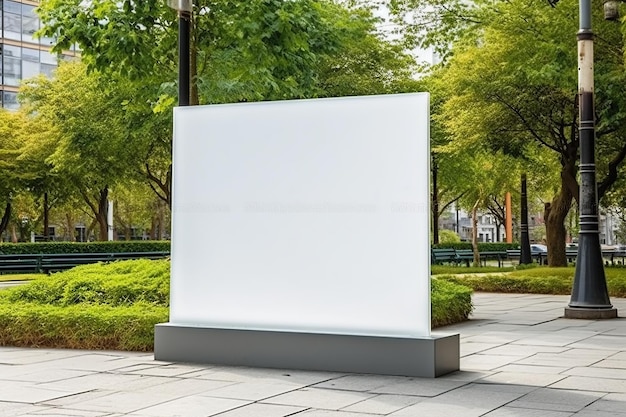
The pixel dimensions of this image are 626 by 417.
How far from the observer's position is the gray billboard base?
885 cm

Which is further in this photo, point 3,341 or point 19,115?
point 19,115

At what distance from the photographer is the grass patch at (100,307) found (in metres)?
11.3

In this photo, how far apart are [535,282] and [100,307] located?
40.9 ft

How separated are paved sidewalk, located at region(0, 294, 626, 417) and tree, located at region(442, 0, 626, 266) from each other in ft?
35.3

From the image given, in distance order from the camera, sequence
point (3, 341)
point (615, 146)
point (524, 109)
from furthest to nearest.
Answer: point (615, 146) < point (524, 109) < point (3, 341)

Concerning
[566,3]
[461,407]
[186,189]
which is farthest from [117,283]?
[566,3]

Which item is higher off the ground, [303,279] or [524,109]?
[524,109]

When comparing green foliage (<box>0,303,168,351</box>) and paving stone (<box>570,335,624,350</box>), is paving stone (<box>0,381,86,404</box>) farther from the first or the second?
paving stone (<box>570,335,624,350</box>)

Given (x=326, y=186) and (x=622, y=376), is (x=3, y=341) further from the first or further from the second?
(x=622, y=376)

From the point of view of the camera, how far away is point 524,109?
83.0 feet

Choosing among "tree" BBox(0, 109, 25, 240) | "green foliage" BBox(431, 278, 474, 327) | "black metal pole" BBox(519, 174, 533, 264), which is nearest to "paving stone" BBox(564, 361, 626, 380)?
"green foliage" BBox(431, 278, 474, 327)

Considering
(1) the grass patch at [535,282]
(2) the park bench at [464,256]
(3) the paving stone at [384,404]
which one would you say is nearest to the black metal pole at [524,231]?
(2) the park bench at [464,256]

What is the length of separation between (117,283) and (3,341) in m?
1.88

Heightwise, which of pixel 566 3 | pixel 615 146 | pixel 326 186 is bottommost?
Result: pixel 326 186
